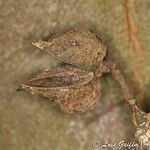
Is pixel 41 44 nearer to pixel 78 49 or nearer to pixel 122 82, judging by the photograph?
pixel 78 49

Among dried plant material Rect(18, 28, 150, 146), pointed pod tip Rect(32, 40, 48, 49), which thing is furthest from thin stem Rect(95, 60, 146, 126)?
pointed pod tip Rect(32, 40, 48, 49)

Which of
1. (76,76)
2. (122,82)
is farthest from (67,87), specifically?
(122,82)

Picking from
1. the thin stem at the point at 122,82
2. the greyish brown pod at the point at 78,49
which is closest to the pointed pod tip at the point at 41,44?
the greyish brown pod at the point at 78,49

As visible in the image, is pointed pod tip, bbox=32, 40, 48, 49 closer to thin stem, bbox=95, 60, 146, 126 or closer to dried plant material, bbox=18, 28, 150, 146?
dried plant material, bbox=18, 28, 150, 146

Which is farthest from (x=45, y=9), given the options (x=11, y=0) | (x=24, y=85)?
(x=24, y=85)

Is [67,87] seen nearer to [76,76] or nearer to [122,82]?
[76,76]

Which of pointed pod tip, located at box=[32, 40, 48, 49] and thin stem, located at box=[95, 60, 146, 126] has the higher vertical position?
pointed pod tip, located at box=[32, 40, 48, 49]

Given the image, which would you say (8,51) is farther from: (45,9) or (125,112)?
(125,112)
